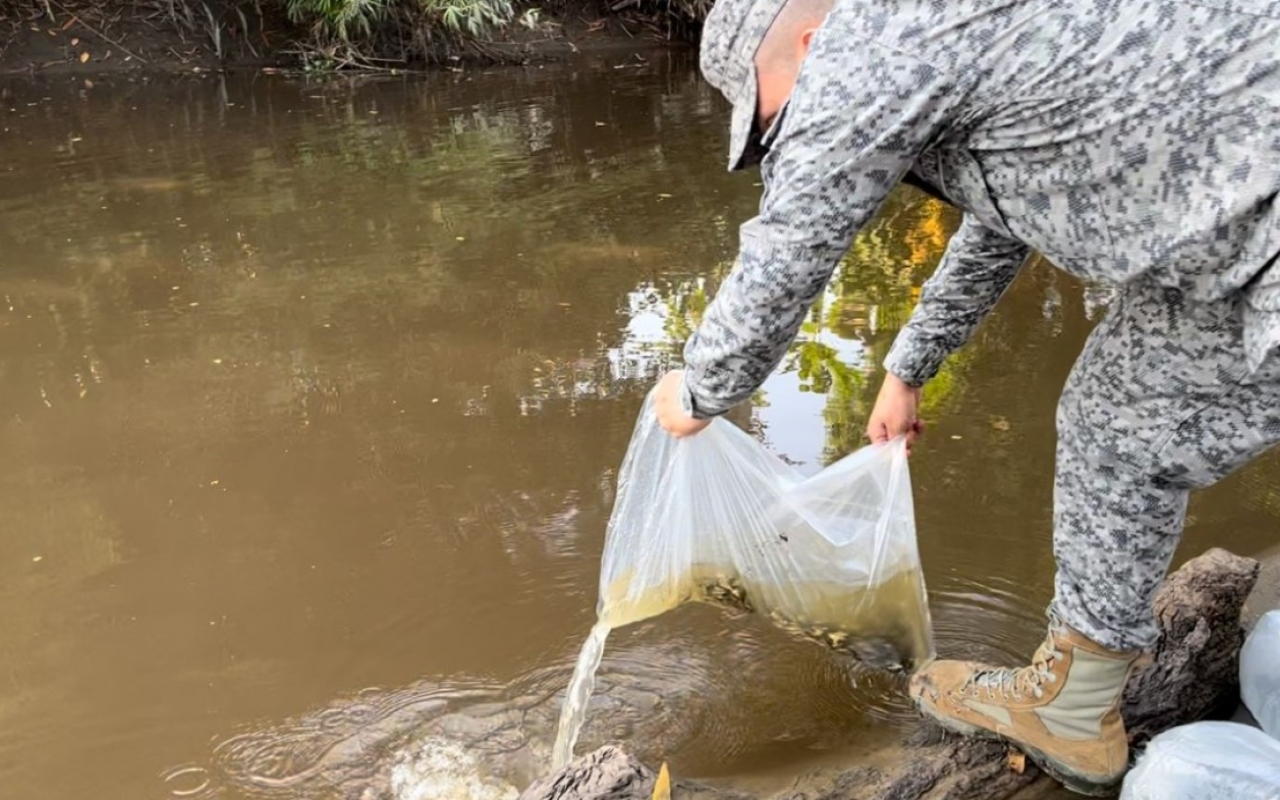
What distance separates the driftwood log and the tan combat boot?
58 millimetres

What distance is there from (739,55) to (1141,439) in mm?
764

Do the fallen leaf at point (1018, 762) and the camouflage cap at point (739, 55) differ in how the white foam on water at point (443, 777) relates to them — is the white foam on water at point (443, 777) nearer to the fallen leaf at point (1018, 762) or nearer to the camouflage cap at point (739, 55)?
the fallen leaf at point (1018, 762)

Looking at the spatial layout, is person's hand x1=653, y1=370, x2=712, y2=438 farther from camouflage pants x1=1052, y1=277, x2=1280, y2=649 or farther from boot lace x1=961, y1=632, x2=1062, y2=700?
boot lace x1=961, y1=632, x2=1062, y2=700

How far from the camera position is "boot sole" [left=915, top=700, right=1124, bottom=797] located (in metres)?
1.88

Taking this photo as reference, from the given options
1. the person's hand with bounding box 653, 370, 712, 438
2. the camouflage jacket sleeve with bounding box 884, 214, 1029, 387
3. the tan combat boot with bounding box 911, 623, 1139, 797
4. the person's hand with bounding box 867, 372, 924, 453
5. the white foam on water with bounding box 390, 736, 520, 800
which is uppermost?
the camouflage jacket sleeve with bounding box 884, 214, 1029, 387

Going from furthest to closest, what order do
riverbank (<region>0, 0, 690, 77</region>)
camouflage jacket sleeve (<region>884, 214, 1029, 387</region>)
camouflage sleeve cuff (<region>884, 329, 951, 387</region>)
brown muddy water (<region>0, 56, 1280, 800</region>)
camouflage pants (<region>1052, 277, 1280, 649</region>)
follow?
riverbank (<region>0, 0, 690, 77</region>) < brown muddy water (<region>0, 56, 1280, 800</region>) < camouflage sleeve cuff (<region>884, 329, 951, 387</region>) < camouflage jacket sleeve (<region>884, 214, 1029, 387</region>) < camouflage pants (<region>1052, 277, 1280, 649</region>)

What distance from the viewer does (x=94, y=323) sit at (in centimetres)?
398

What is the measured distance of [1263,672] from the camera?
6.35 ft

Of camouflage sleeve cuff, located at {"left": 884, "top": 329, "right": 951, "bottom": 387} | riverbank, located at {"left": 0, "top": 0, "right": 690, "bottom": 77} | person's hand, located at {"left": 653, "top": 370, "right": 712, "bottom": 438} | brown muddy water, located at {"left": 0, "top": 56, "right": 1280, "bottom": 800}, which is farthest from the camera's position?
riverbank, located at {"left": 0, "top": 0, "right": 690, "bottom": 77}

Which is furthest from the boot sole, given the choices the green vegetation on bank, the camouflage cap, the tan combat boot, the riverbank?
the riverbank

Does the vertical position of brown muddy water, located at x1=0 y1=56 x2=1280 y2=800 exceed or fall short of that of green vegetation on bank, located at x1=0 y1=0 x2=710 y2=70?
it falls short

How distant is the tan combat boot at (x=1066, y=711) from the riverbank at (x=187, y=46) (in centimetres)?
894

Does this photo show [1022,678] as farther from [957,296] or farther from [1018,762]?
[957,296]

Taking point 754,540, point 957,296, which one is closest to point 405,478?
point 754,540
